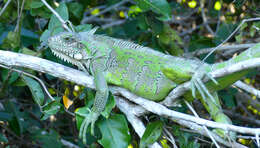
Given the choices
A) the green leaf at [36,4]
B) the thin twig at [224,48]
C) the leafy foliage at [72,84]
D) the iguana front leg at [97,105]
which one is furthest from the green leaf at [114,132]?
the thin twig at [224,48]

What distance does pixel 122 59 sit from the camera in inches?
152

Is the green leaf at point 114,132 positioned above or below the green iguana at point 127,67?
below

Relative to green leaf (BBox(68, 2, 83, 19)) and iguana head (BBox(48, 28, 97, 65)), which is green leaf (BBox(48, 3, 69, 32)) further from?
green leaf (BBox(68, 2, 83, 19))

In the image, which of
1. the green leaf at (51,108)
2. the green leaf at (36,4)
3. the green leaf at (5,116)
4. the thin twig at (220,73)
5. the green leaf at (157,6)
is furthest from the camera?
the green leaf at (5,116)

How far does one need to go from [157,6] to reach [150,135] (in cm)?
160

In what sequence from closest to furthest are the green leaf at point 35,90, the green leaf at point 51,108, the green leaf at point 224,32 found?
the green leaf at point 51,108, the green leaf at point 35,90, the green leaf at point 224,32

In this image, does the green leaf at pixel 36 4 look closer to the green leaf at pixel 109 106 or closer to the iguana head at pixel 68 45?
the iguana head at pixel 68 45

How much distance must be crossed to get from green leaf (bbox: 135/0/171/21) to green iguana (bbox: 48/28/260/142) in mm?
521

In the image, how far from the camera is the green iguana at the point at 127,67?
Answer: 339cm

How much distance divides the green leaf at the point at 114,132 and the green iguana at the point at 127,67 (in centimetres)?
13

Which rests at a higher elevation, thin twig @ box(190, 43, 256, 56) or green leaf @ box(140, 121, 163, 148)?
thin twig @ box(190, 43, 256, 56)

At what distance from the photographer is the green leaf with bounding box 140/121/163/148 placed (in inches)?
129

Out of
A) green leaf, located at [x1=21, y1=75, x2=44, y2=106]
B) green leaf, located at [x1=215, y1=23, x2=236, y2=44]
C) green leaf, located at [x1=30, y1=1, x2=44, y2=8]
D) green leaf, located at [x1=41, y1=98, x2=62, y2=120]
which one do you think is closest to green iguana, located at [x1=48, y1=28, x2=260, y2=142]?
green leaf, located at [x1=41, y1=98, x2=62, y2=120]

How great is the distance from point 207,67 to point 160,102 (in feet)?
2.22
